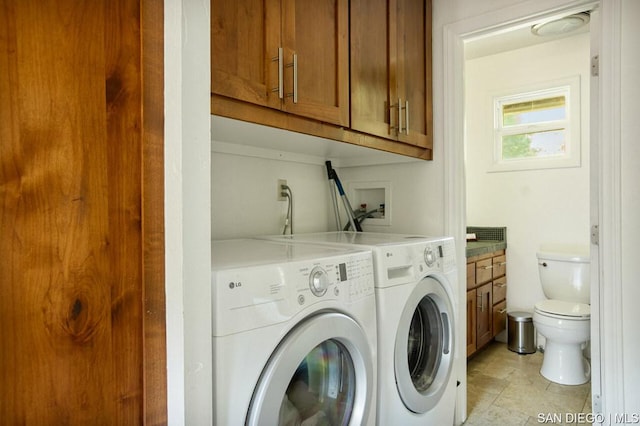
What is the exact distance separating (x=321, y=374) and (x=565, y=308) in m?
2.04

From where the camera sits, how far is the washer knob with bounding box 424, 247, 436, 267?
148 centimetres

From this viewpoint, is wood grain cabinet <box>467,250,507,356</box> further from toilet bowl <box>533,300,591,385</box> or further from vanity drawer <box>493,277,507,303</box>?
toilet bowl <box>533,300,591,385</box>

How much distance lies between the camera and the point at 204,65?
0.72m

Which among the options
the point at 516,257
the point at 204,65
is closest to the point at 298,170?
the point at 204,65

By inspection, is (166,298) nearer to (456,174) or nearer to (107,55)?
(107,55)

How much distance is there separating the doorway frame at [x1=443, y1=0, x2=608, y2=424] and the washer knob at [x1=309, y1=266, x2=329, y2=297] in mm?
1089

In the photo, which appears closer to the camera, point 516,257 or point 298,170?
point 298,170

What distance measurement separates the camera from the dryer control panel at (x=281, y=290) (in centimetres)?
79

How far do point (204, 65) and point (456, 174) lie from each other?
4.86 ft

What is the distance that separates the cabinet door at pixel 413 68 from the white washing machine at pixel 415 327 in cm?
57

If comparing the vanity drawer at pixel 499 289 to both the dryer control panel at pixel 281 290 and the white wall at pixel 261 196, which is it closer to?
the white wall at pixel 261 196

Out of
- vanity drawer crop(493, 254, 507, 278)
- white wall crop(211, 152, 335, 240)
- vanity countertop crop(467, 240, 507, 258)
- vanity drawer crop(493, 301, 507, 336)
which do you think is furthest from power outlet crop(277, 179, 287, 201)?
vanity drawer crop(493, 301, 507, 336)

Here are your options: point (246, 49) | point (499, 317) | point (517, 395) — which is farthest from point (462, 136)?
point (499, 317)

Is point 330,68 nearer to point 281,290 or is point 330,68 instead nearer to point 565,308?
point 281,290
